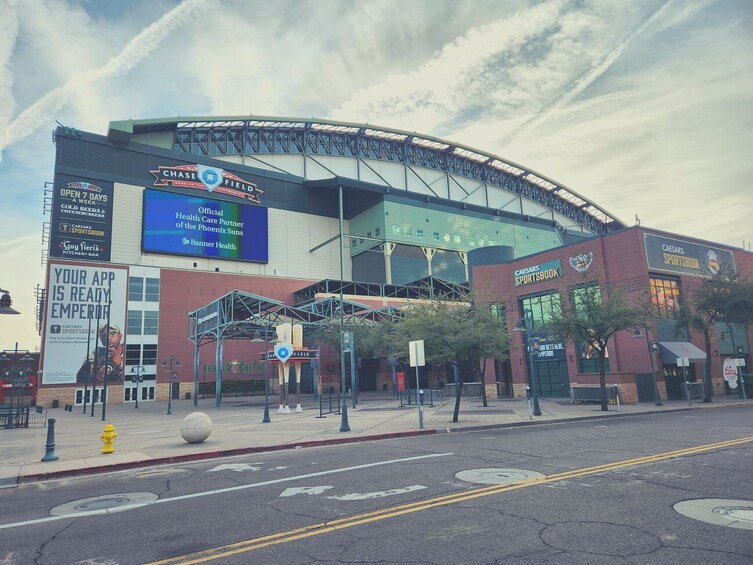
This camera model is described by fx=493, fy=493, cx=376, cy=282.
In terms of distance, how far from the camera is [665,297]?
111 ft

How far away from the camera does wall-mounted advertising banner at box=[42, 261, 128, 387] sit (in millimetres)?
50469

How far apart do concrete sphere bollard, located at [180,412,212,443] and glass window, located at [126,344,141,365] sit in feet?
145

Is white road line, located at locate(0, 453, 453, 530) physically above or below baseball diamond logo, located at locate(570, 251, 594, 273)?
below

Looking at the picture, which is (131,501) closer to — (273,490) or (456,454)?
(273,490)

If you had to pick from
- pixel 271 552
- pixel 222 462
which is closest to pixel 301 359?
pixel 222 462

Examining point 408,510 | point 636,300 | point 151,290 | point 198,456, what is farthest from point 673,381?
point 151,290

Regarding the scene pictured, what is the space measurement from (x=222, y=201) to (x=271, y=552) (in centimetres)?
6484

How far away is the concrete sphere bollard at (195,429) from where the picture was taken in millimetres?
15562

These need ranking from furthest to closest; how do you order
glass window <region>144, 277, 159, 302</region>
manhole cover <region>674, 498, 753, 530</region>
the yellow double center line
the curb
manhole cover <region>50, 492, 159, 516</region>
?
glass window <region>144, 277, 159, 302</region> → the curb → manhole cover <region>50, 492, 159, 516</region> → manhole cover <region>674, 498, 753, 530</region> → the yellow double center line

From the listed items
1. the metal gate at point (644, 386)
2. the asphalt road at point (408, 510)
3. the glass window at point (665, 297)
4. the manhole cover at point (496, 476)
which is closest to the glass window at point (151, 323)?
the asphalt road at point (408, 510)

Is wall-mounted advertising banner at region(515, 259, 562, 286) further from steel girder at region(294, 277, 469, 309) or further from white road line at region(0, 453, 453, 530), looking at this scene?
white road line at region(0, 453, 453, 530)

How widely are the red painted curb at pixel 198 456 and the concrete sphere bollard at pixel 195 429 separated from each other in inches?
79.6

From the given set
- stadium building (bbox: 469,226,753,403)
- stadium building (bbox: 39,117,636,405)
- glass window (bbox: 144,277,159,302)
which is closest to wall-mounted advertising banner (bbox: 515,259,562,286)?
stadium building (bbox: 469,226,753,403)

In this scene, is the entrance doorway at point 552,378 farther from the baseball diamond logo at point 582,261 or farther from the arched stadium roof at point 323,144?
the arched stadium roof at point 323,144
